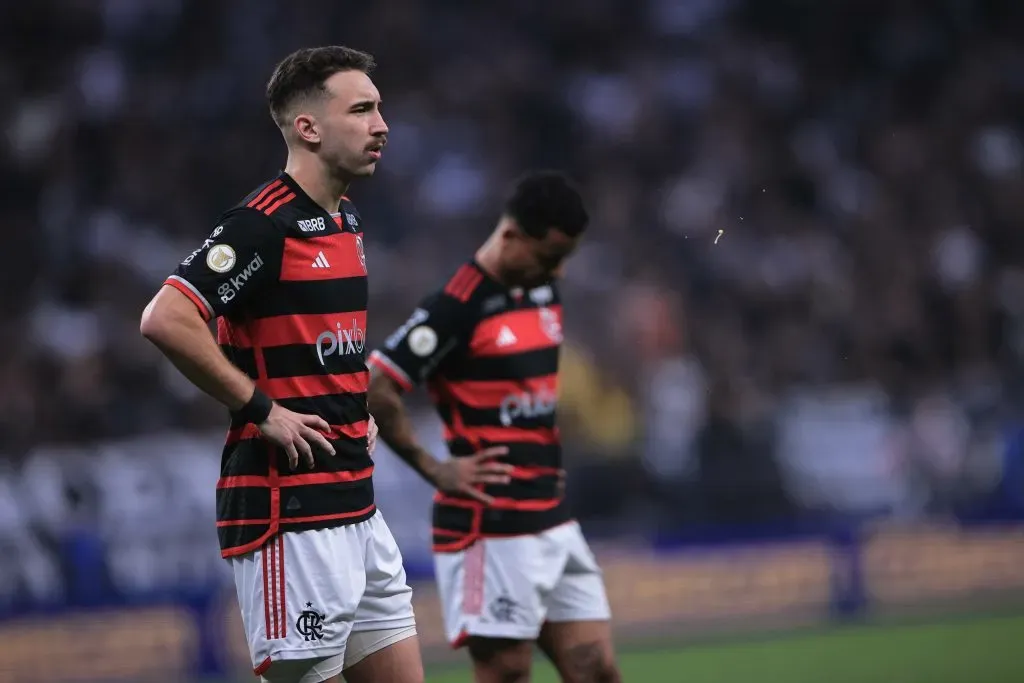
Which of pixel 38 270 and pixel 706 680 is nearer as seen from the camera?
pixel 706 680

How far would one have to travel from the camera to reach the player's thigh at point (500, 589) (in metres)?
6.22

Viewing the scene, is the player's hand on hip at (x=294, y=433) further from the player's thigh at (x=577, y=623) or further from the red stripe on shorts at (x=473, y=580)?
the player's thigh at (x=577, y=623)

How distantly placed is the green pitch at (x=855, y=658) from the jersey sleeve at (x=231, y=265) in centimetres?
581

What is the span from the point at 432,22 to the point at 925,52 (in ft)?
21.3

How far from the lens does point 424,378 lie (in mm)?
6387

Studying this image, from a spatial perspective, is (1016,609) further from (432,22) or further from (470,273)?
(432,22)

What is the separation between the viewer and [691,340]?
1465 centimetres

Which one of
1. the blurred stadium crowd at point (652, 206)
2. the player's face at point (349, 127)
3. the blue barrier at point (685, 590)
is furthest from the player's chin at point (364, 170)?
the blurred stadium crowd at point (652, 206)

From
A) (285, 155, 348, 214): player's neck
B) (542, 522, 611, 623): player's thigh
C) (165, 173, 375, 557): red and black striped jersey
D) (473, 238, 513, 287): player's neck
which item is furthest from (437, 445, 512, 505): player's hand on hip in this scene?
(285, 155, 348, 214): player's neck

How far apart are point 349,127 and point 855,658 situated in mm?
7035

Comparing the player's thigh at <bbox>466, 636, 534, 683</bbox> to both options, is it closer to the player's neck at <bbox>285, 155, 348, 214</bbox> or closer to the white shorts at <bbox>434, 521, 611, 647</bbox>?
the white shorts at <bbox>434, 521, 611, 647</bbox>

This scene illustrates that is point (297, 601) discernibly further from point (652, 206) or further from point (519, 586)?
point (652, 206)

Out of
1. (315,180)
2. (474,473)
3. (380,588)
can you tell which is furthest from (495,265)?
(380,588)

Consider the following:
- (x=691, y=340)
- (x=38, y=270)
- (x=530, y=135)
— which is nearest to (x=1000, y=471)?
(x=691, y=340)
